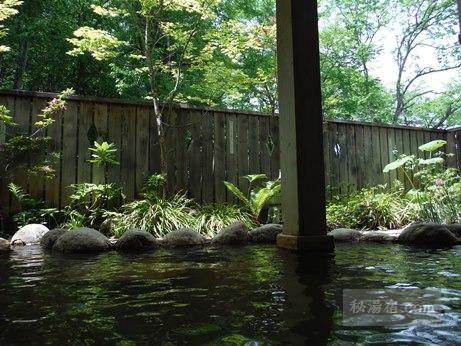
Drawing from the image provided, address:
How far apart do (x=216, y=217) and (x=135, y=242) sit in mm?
1741

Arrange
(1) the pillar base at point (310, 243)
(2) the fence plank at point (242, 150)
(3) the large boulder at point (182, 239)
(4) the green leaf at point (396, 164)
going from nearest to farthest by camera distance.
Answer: (1) the pillar base at point (310, 243)
(3) the large boulder at point (182, 239)
(2) the fence plank at point (242, 150)
(4) the green leaf at point (396, 164)

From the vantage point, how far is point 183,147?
694 centimetres

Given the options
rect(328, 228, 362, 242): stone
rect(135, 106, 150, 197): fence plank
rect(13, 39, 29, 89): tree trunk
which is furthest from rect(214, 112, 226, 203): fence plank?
rect(13, 39, 29, 89): tree trunk

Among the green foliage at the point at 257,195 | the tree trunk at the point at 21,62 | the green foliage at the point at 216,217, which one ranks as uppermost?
the tree trunk at the point at 21,62

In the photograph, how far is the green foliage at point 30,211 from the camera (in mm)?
5465

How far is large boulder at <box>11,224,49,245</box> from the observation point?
189 inches

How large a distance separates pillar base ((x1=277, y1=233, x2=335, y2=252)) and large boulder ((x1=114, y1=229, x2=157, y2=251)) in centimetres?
171

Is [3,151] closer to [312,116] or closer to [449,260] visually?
[312,116]

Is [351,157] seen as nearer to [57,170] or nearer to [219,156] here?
[219,156]

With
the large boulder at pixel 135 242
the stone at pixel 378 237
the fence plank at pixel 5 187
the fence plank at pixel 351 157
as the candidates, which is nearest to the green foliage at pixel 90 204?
the fence plank at pixel 5 187

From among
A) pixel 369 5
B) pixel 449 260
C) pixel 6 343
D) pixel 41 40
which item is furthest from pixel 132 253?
pixel 369 5

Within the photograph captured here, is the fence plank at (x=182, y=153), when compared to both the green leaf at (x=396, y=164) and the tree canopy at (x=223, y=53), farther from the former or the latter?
the green leaf at (x=396, y=164)

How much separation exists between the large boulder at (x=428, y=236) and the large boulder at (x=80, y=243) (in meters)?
3.56

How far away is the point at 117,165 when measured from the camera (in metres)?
6.45
